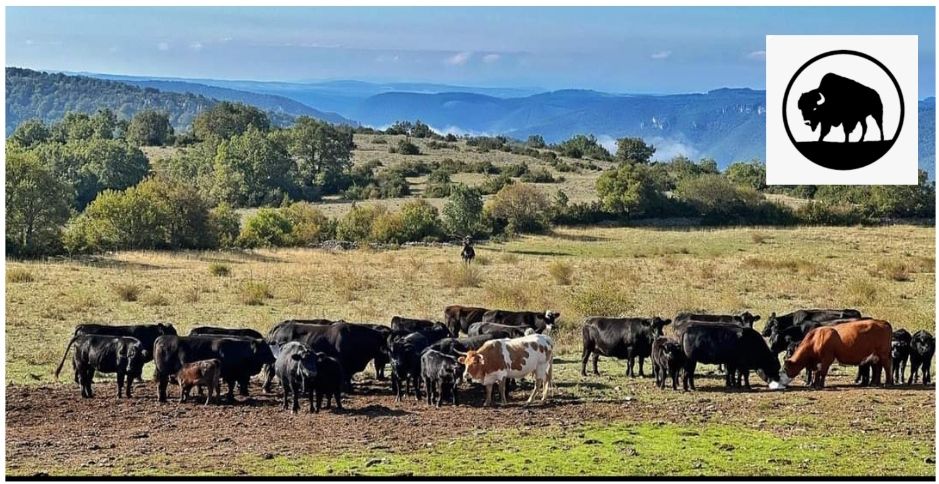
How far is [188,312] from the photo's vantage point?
2553 centimetres

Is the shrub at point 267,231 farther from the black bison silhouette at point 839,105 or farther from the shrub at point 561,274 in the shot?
the black bison silhouette at point 839,105

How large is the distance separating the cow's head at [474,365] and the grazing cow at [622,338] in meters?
3.10

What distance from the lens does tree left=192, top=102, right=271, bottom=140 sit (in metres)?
96.7

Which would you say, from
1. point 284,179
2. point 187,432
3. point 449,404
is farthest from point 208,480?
point 284,179

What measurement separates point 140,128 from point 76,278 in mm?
67330

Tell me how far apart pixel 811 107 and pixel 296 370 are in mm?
9502

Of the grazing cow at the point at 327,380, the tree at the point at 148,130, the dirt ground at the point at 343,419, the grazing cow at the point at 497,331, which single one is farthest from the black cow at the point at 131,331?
the tree at the point at 148,130

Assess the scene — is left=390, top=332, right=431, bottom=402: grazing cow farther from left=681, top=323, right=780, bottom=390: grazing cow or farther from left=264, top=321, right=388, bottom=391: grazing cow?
left=681, top=323, right=780, bottom=390: grazing cow

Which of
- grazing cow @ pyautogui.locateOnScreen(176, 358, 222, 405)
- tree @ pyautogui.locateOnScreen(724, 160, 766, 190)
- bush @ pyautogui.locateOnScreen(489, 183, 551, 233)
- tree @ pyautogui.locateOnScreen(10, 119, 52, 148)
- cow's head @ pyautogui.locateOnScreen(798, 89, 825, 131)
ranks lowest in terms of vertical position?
grazing cow @ pyautogui.locateOnScreen(176, 358, 222, 405)

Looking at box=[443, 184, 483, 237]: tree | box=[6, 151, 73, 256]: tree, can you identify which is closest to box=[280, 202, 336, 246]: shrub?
box=[443, 184, 483, 237]: tree

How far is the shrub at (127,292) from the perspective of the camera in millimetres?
27938

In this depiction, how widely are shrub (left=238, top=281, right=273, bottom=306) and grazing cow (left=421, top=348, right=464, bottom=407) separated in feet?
41.6

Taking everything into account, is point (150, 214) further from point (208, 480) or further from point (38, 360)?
point (208, 480)

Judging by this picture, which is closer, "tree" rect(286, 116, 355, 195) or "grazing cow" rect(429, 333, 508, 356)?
"grazing cow" rect(429, 333, 508, 356)
